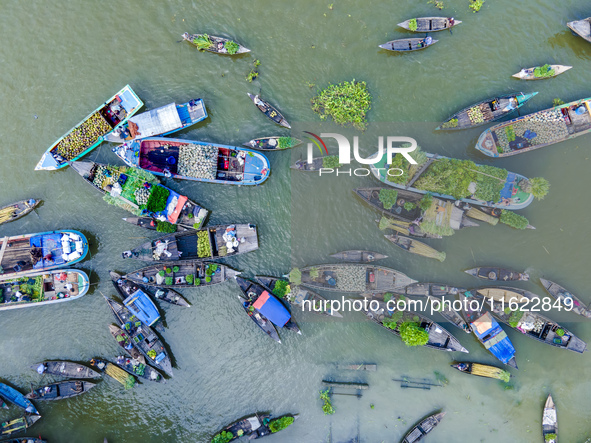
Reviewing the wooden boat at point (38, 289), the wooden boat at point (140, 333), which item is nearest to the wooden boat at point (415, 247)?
the wooden boat at point (140, 333)

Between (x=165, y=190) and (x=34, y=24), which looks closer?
(x=165, y=190)

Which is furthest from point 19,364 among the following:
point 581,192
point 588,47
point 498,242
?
point 588,47

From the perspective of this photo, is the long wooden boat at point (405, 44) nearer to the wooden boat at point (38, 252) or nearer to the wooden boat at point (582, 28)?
the wooden boat at point (582, 28)

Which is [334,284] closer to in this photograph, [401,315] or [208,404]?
[401,315]

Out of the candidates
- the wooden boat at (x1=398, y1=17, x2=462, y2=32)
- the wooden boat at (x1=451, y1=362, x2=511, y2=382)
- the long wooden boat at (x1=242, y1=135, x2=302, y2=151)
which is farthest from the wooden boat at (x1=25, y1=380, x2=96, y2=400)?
the wooden boat at (x1=398, y1=17, x2=462, y2=32)

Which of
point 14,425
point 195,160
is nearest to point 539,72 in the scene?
point 195,160

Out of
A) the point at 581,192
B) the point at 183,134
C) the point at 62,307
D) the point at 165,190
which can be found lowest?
the point at 62,307
